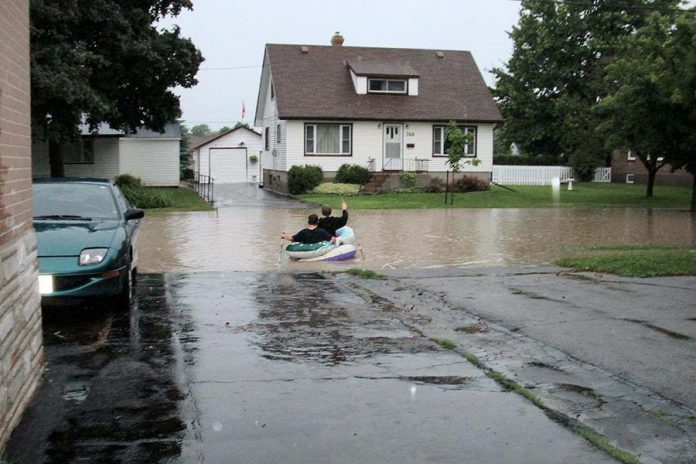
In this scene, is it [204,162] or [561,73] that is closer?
[561,73]

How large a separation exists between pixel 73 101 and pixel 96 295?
57.8 feet

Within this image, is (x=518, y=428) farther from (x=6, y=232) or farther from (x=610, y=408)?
(x=6, y=232)

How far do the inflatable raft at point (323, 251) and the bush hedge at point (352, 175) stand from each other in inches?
929

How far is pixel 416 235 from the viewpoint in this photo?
66.6 ft

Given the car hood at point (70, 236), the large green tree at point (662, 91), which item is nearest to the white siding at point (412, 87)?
the large green tree at point (662, 91)

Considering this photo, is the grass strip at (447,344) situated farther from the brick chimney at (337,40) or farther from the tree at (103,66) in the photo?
the brick chimney at (337,40)

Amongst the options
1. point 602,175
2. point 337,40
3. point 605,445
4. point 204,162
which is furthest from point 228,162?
point 605,445

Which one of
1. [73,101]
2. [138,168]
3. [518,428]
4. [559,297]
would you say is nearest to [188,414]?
[518,428]

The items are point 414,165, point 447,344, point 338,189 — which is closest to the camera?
point 447,344

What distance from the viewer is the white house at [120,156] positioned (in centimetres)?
3822

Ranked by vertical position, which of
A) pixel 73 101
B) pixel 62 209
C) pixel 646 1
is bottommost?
pixel 62 209

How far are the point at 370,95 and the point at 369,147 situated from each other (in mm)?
2981

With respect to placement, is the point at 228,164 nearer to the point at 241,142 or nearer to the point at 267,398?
the point at 241,142

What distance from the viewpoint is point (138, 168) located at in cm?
4038
